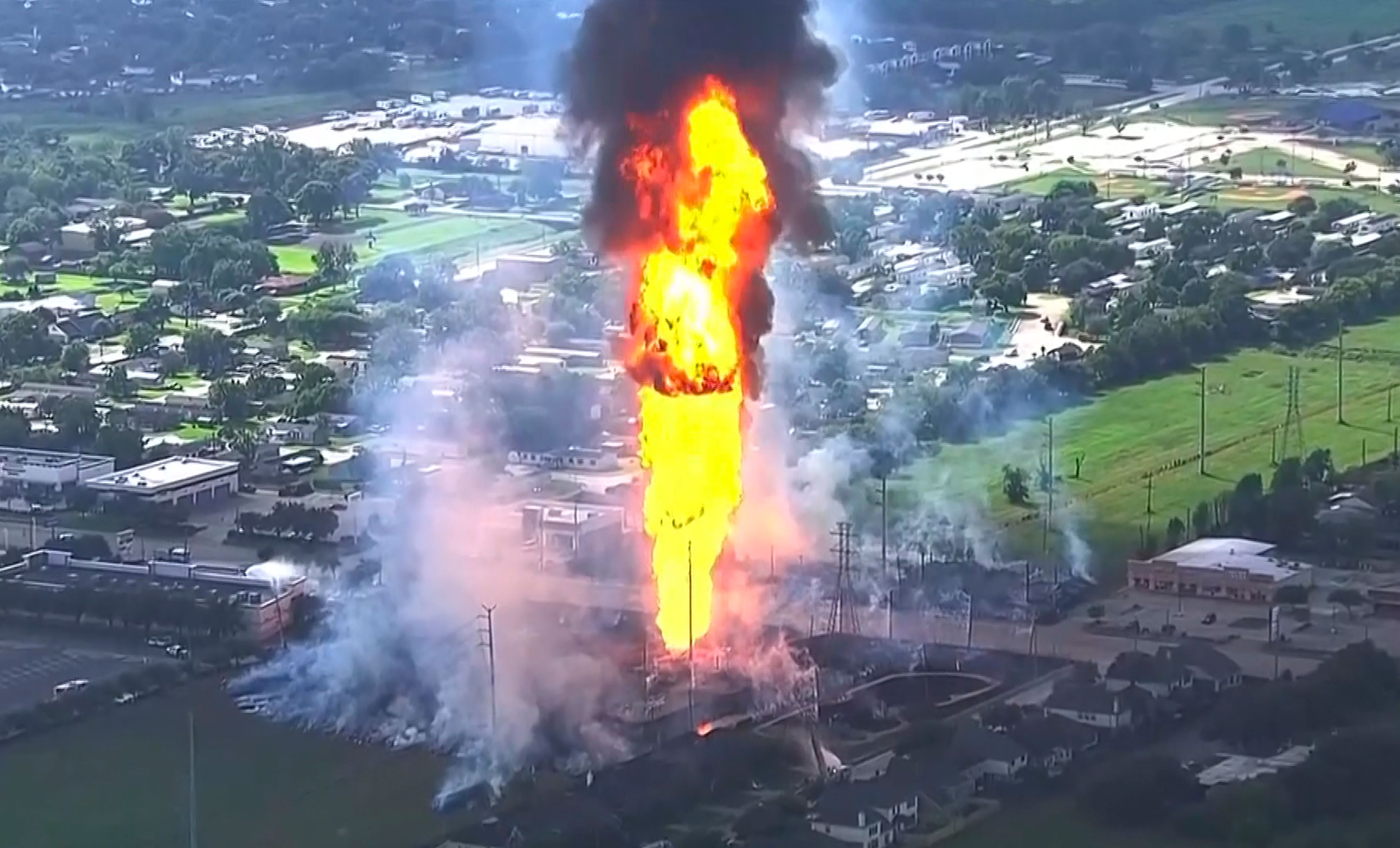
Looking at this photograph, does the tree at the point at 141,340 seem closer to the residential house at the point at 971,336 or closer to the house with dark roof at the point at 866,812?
the residential house at the point at 971,336

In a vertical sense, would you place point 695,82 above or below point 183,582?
above

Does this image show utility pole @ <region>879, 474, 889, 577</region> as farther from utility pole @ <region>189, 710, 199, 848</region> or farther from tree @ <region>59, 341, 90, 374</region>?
tree @ <region>59, 341, 90, 374</region>

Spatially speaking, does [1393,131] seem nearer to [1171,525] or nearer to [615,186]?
[1171,525]

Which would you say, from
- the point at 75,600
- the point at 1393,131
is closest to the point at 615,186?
the point at 75,600

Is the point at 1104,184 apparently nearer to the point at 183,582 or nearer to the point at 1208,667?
the point at 183,582

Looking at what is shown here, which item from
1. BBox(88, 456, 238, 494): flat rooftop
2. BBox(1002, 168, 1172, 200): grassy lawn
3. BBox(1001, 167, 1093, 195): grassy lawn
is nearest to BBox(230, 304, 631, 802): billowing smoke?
BBox(88, 456, 238, 494): flat rooftop

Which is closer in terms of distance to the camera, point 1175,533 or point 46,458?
point 1175,533

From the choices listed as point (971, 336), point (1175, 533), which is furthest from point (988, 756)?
point (971, 336)
